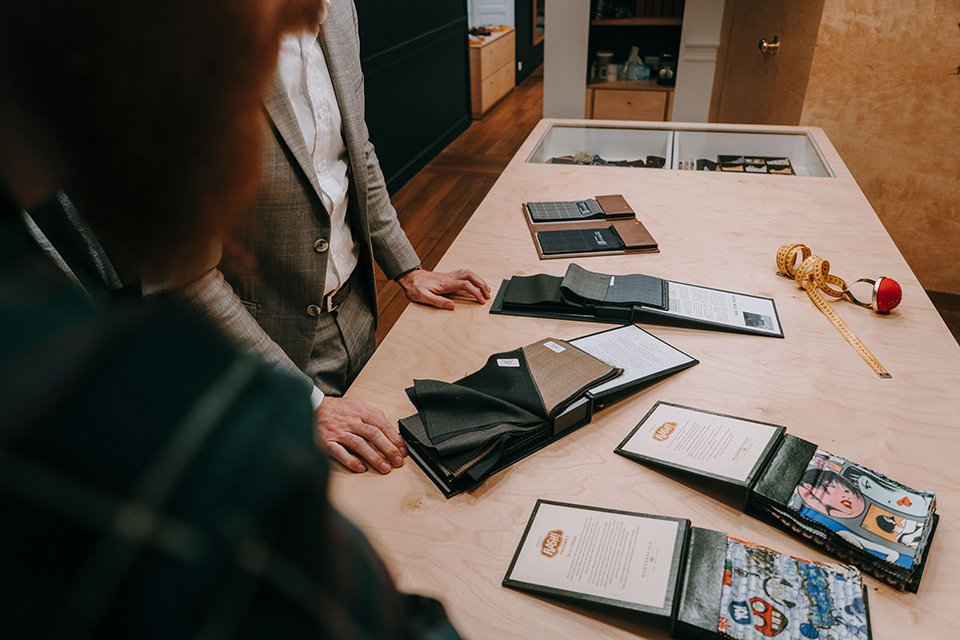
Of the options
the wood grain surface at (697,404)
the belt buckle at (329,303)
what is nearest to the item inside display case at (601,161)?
the wood grain surface at (697,404)

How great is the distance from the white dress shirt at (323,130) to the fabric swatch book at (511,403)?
236 millimetres

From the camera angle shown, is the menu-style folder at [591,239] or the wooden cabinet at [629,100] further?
the wooden cabinet at [629,100]

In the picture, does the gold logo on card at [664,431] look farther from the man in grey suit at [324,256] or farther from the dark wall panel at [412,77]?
the dark wall panel at [412,77]

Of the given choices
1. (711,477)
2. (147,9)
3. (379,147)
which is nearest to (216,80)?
(147,9)

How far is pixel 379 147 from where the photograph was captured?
4.57m

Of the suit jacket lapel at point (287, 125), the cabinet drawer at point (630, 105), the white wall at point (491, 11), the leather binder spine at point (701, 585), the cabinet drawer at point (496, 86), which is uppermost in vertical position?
the suit jacket lapel at point (287, 125)

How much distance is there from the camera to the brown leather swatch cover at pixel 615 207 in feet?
6.03

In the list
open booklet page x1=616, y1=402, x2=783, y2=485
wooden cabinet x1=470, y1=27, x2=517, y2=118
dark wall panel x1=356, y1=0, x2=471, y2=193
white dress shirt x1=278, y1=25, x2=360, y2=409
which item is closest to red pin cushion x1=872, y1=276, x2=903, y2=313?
open booklet page x1=616, y1=402, x2=783, y2=485

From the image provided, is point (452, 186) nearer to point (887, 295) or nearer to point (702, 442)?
point (887, 295)

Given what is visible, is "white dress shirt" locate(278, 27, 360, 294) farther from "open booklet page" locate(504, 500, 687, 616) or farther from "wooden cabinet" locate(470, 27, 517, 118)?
"wooden cabinet" locate(470, 27, 517, 118)

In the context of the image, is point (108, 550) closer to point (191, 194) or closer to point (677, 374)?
point (191, 194)

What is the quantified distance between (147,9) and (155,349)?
0.14 m

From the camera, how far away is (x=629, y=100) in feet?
14.8

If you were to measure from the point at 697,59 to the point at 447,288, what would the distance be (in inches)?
140
